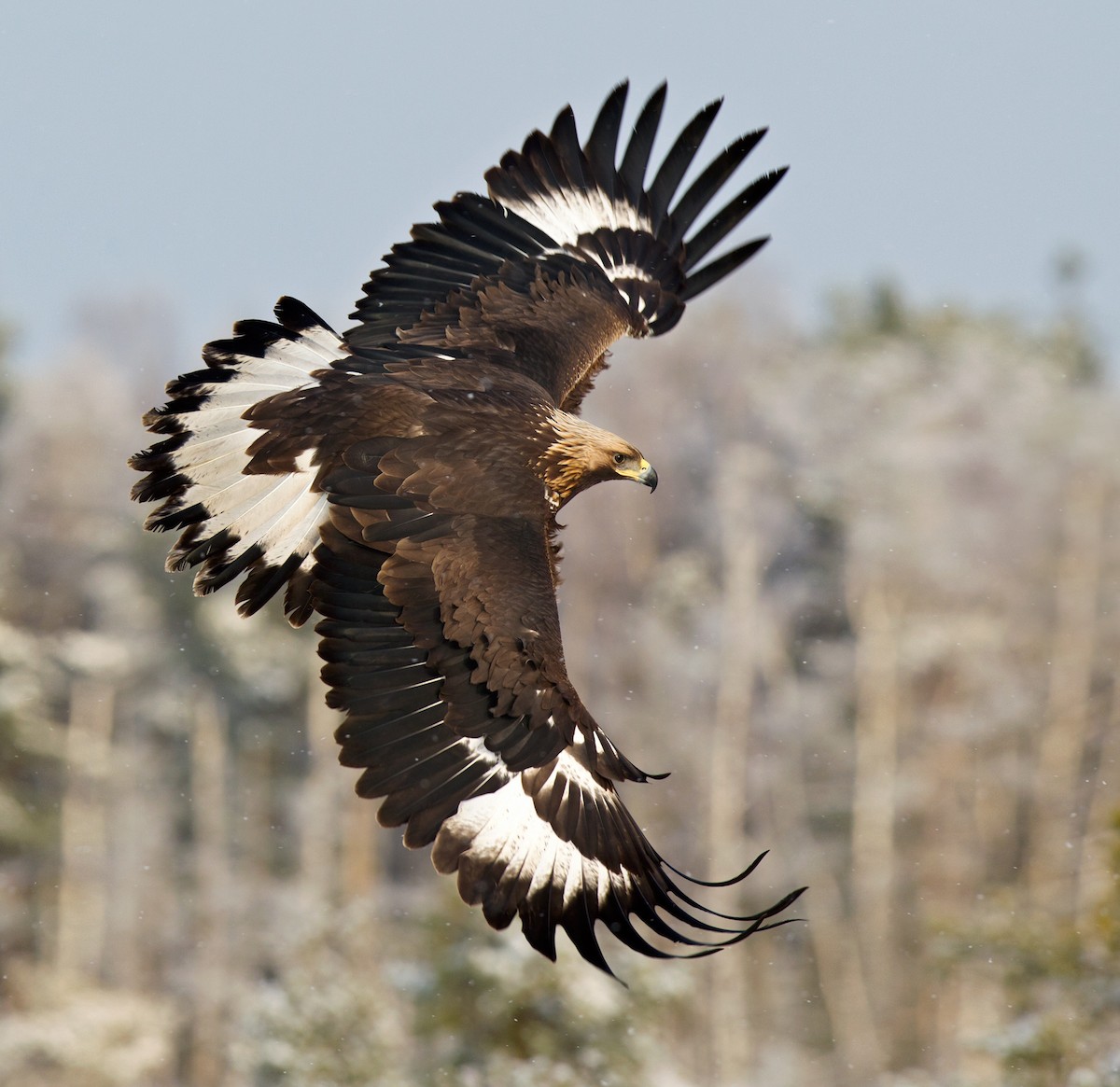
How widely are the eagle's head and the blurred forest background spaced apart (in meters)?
14.4

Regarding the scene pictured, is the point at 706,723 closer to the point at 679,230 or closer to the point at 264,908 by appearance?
the point at 264,908

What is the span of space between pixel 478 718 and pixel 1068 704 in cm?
1917

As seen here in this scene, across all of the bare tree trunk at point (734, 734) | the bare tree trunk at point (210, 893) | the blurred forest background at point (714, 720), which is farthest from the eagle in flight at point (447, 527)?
the bare tree trunk at point (210, 893)

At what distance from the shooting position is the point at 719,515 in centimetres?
2261

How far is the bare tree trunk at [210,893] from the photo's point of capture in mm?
21719

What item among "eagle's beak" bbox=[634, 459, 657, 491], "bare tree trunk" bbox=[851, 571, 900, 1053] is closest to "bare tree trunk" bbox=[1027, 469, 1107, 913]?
"bare tree trunk" bbox=[851, 571, 900, 1053]

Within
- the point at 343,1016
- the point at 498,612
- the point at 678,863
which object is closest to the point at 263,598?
the point at 498,612

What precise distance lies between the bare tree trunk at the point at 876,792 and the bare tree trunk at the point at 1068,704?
1883 mm

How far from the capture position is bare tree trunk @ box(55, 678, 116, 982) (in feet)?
73.4

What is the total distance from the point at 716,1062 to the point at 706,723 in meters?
4.34

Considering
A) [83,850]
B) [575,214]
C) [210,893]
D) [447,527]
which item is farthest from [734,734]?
[447,527]

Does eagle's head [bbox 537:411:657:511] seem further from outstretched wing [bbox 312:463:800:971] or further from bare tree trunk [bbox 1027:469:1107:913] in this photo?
bare tree trunk [bbox 1027:469:1107:913]

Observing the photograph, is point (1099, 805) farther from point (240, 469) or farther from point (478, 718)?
point (478, 718)

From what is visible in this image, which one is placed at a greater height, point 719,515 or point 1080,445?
point 1080,445
